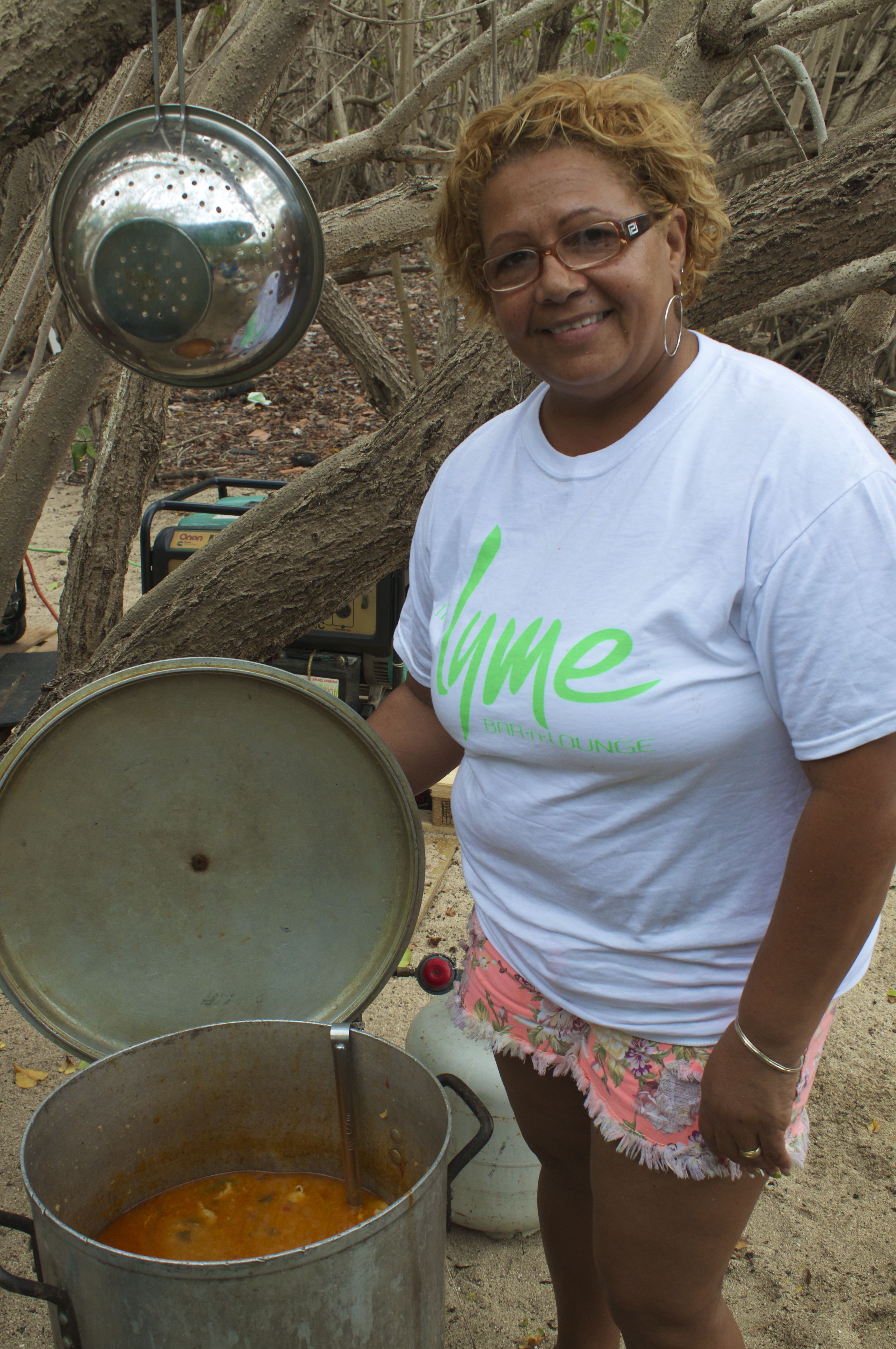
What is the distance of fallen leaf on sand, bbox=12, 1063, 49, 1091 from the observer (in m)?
2.72

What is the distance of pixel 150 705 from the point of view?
1.58 m

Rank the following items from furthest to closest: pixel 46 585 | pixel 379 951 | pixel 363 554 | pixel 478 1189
Result: pixel 46 585, pixel 363 554, pixel 478 1189, pixel 379 951

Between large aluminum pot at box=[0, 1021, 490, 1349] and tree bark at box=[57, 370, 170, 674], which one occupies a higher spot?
tree bark at box=[57, 370, 170, 674]

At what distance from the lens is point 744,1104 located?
3.80 feet

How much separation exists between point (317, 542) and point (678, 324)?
1535mm

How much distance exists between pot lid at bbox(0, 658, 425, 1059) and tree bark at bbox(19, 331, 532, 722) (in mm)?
1120

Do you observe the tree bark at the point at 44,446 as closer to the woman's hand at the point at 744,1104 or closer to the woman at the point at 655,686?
the woman at the point at 655,686

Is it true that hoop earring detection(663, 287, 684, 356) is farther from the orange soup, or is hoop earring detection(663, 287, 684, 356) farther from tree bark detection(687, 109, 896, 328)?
the orange soup

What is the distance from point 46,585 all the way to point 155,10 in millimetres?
5594

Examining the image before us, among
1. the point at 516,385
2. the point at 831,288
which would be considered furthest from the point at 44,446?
the point at 831,288

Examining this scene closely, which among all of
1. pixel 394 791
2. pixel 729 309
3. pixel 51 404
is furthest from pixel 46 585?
pixel 394 791

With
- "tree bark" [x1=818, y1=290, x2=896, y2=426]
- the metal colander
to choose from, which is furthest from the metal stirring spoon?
"tree bark" [x1=818, y1=290, x2=896, y2=426]

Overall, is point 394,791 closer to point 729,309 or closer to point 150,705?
point 150,705

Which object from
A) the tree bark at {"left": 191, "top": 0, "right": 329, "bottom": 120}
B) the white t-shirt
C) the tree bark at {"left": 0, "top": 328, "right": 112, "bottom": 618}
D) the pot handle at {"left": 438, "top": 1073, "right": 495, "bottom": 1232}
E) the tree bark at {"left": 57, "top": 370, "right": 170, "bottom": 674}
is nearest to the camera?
the white t-shirt
